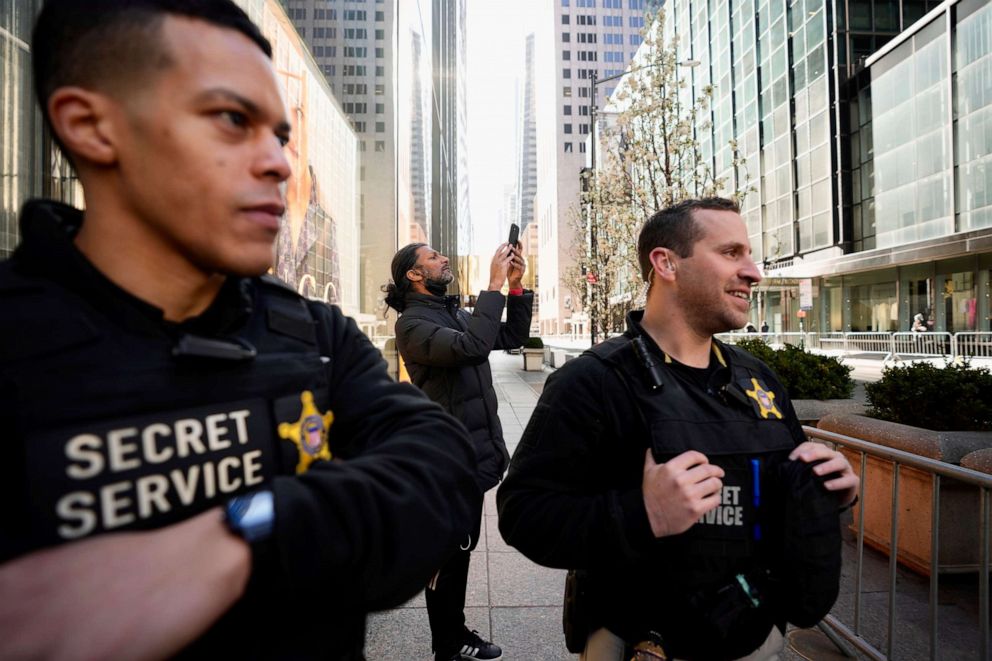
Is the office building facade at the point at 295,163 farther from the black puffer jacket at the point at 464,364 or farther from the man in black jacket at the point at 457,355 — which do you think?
the black puffer jacket at the point at 464,364

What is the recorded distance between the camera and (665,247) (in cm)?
219

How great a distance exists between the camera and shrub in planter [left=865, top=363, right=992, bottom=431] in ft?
14.8

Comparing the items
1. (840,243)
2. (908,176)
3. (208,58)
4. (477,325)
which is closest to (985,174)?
(908,176)

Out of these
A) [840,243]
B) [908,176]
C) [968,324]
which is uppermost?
[908,176]

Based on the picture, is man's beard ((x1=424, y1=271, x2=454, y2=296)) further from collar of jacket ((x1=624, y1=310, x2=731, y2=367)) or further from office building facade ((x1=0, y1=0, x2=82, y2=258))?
office building facade ((x1=0, y1=0, x2=82, y2=258))

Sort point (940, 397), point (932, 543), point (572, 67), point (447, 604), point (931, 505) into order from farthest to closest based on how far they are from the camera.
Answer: point (572, 67) → point (940, 397) → point (931, 505) → point (447, 604) → point (932, 543)

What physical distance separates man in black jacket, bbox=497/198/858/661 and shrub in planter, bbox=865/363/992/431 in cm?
362

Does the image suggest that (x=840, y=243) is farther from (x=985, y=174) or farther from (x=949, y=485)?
(x=949, y=485)

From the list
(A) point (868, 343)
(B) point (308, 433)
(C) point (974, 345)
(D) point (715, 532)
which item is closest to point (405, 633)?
(D) point (715, 532)

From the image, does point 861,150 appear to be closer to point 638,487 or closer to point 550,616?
point 550,616

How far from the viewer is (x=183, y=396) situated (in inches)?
34.2

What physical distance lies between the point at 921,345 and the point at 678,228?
25.3m

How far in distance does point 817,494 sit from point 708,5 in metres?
48.4

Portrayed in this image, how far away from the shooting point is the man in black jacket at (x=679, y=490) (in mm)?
1631
